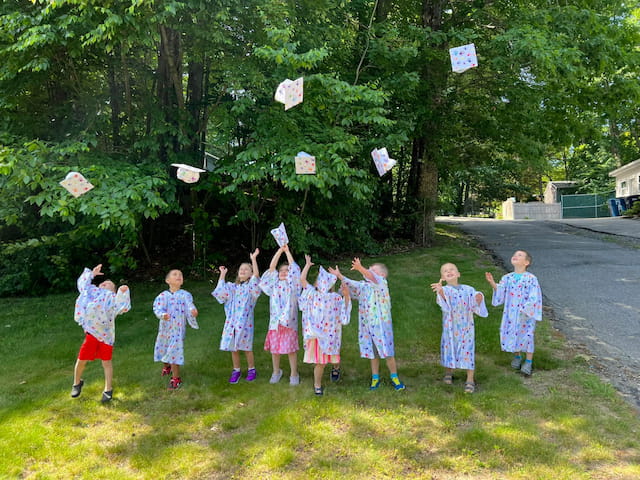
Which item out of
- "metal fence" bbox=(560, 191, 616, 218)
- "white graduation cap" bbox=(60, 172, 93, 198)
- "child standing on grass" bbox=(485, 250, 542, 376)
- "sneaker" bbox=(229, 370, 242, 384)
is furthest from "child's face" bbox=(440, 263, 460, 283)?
"metal fence" bbox=(560, 191, 616, 218)

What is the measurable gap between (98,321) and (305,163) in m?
3.25

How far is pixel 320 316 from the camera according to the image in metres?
4.69

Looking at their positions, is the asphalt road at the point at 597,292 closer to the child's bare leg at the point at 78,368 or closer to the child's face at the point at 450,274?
the child's face at the point at 450,274

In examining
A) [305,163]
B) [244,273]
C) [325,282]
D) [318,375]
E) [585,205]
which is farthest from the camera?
[585,205]

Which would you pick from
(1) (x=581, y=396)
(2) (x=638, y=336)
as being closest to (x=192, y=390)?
(1) (x=581, y=396)

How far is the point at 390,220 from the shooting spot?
1350 cm

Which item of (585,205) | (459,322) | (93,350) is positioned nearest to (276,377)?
(93,350)

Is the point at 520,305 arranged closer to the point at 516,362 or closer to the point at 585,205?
the point at 516,362

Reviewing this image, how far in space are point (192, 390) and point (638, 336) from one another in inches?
208

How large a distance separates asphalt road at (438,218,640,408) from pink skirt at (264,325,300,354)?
3.18m

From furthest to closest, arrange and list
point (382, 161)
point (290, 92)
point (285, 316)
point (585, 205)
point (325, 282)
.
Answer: point (585, 205), point (382, 161), point (290, 92), point (285, 316), point (325, 282)

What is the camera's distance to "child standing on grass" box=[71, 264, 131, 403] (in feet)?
15.4

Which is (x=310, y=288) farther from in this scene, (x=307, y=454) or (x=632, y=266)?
(x=632, y=266)

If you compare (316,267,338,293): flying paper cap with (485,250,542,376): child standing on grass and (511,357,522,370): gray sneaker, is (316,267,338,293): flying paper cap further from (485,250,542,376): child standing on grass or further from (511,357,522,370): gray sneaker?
(511,357,522,370): gray sneaker
